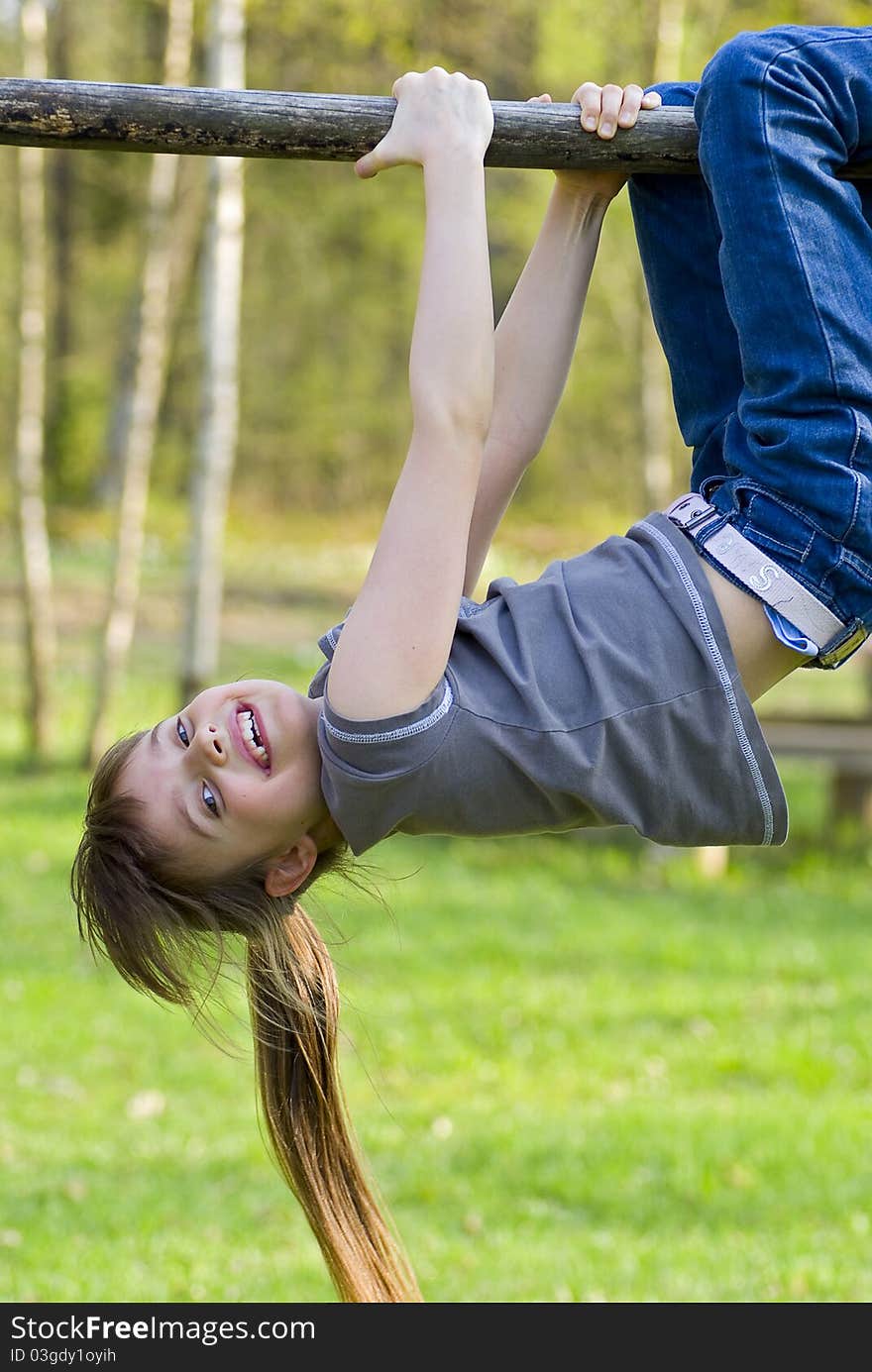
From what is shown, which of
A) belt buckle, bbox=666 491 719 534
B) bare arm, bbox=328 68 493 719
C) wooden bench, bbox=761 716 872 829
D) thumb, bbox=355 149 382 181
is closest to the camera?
bare arm, bbox=328 68 493 719

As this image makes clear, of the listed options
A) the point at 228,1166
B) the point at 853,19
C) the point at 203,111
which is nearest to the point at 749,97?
the point at 203,111

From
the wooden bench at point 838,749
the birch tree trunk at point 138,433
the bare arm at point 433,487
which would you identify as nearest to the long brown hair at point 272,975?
the bare arm at point 433,487

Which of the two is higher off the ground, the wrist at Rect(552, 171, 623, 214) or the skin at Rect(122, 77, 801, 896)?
the wrist at Rect(552, 171, 623, 214)

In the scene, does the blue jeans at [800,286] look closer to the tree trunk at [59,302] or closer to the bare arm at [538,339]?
the bare arm at [538,339]

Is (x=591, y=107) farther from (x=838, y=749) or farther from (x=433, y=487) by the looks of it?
(x=838, y=749)

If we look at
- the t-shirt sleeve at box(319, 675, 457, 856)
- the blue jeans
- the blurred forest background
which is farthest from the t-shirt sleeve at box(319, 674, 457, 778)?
the blurred forest background

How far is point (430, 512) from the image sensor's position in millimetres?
2225

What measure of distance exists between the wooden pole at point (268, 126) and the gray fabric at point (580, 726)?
23.0 inches

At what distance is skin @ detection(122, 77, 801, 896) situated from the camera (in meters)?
2.23

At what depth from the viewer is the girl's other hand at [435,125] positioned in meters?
2.30

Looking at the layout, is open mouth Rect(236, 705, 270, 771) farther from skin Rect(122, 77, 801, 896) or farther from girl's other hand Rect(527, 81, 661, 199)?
girl's other hand Rect(527, 81, 661, 199)

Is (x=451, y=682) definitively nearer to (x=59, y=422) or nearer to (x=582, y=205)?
(x=582, y=205)

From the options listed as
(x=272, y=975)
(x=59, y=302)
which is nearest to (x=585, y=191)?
(x=272, y=975)

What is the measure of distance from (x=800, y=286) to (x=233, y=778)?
3.72 feet
